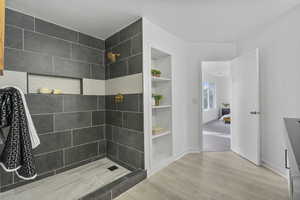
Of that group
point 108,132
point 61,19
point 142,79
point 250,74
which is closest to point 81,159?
point 108,132

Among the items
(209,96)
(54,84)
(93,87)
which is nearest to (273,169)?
(93,87)

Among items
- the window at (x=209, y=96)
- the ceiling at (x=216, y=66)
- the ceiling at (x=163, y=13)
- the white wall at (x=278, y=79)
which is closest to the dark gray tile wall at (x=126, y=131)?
the ceiling at (x=163, y=13)

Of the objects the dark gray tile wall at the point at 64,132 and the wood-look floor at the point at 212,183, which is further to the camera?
the dark gray tile wall at the point at 64,132

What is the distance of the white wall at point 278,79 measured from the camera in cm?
183

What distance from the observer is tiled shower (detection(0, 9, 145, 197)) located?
179 centimetres

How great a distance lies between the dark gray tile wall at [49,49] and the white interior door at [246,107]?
2749mm

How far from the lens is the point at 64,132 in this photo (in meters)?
2.11

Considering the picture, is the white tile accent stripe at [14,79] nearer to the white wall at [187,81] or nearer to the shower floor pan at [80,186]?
the shower floor pan at [80,186]

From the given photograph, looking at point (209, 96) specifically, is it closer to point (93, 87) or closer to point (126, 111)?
point (126, 111)

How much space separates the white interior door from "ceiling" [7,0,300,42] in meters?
0.63

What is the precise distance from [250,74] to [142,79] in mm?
1971

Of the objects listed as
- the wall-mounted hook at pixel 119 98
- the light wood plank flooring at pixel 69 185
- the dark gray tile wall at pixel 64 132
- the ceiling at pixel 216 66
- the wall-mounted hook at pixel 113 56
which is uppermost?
the ceiling at pixel 216 66

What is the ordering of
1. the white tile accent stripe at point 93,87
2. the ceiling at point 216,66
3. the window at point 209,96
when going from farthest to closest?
1. the window at point 209,96
2. the ceiling at point 216,66
3. the white tile accent stripe at point 93,87

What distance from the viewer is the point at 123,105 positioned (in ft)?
7.41
